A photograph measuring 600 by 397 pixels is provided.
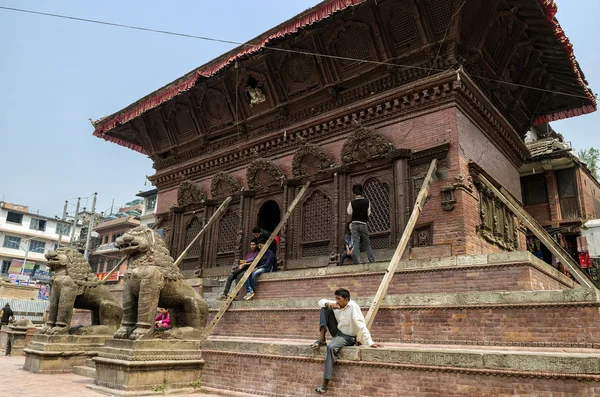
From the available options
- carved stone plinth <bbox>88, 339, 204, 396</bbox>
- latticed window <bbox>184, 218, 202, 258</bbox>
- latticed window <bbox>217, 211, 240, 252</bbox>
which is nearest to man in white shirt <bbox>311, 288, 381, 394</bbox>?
carved stone plinth <bbox>88, 339, 204, 396</bbox>

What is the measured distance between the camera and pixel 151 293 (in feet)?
24.2

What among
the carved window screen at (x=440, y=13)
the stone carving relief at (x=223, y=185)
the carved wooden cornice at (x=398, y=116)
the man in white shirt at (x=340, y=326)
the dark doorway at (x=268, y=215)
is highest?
the carved window screen at (x=440, y=13)

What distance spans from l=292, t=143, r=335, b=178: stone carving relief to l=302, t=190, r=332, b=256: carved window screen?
2.34ft

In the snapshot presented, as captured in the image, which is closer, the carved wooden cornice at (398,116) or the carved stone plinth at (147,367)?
the carved stone plinth at (147,367)

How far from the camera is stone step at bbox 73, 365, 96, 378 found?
8430 millimetres

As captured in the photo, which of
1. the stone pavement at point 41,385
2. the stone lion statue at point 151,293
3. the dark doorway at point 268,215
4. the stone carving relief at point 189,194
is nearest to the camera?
the stone pavement at point 41,385

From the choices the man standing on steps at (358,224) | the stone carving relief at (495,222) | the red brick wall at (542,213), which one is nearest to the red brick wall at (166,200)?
the man standing on steps at (358,224)

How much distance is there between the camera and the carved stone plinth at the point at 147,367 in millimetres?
6680

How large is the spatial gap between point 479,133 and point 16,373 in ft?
37.7

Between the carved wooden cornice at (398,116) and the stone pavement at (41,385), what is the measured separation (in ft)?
26.0

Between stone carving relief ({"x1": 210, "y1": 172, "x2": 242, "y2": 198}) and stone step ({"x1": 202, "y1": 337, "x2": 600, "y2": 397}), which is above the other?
stone carving relief ({"x1": 210, "y1": 172, "x2": 242, "y2": 198})

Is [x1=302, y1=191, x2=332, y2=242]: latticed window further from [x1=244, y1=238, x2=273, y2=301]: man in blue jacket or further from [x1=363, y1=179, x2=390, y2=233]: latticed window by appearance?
[x1=244, y1=238, x2=273, y2=301]: man in blue jacket

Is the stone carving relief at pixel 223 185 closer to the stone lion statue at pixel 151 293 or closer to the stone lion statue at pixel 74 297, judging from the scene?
the stone lion statue at pixel 74 297

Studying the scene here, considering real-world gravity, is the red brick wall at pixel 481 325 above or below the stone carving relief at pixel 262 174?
below
